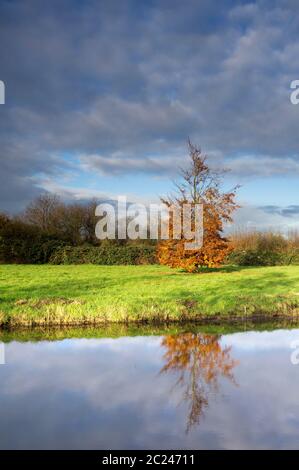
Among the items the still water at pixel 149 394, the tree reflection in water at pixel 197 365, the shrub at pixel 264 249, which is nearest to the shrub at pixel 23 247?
the shrub at pixel 264 249

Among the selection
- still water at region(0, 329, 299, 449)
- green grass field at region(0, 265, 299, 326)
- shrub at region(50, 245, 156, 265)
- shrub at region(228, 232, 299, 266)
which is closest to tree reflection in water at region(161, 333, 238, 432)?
still water at region(0, 329, 299, 449)

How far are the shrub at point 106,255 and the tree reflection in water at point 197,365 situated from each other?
24.0m

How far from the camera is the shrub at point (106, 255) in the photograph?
3596 cm

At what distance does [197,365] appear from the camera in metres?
9.49

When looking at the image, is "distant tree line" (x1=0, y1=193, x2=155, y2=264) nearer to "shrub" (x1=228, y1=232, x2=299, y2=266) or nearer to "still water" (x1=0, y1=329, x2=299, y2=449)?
"shrub" (x1=228, y1=232, x2=299, y2=266)

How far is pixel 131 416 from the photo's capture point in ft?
21.9

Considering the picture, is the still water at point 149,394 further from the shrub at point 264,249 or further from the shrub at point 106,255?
the shrub at point 264,249

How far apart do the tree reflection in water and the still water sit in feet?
Answer: 0.07

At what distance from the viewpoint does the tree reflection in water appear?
7.47 metres

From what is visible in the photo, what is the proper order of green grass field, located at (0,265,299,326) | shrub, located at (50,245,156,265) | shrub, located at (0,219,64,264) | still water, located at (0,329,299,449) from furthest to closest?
shrub, located at (0,219,64,264) → shrub, located at (50,245,156,265) → green grass field, located at (0,265,299,326) → still water, located at (0,329,299,449)

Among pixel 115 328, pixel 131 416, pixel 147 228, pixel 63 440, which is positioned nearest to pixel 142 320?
pixel 115 328

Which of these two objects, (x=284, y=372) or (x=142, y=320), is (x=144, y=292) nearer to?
(x=142, y=320)

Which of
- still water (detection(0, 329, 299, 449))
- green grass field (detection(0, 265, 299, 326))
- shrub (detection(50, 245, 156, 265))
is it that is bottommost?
still water (detection(0, 329, 299, 449))
